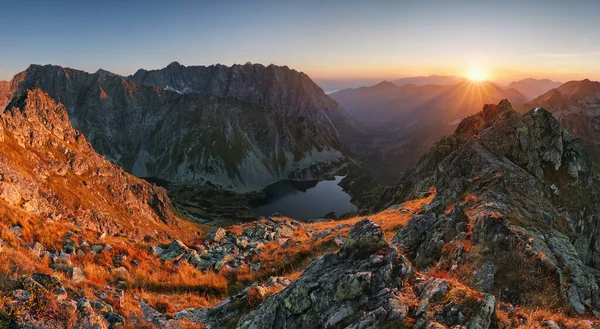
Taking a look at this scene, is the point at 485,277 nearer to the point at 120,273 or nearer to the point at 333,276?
the point at 333,276

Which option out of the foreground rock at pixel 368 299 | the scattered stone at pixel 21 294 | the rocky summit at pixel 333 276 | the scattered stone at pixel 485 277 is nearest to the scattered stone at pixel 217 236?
the rocky summit at pixel 333 276

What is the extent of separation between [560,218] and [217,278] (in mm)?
34934

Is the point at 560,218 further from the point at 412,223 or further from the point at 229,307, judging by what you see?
the point at 229,307

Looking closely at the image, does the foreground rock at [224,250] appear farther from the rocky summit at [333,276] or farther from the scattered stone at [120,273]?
the scattered stone at [120,273]

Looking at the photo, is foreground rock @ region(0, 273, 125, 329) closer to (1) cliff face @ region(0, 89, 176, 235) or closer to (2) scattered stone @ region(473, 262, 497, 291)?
(2) scattered stone @ region(473, 262, 497, 291)

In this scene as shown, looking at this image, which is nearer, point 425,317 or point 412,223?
point 425,317

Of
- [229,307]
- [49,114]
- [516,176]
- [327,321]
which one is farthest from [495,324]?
[49,114]

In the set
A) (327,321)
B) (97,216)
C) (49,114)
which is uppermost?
(49,114)

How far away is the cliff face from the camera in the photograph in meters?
94.8

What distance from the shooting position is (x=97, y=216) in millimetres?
108000

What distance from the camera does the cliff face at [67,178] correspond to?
311ft

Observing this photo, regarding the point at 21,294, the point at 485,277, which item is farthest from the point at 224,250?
the point at 485,277

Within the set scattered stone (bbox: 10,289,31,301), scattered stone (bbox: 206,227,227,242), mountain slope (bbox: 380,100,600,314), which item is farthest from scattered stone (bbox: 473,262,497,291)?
scattered stone (bbox: 206,227,227,242)

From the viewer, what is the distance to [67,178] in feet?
391
